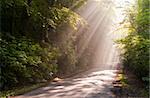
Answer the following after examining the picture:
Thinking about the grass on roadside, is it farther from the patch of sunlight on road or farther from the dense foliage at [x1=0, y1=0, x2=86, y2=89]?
the dense foliage at [x1=0, y1=0, x2=86, y2=89]

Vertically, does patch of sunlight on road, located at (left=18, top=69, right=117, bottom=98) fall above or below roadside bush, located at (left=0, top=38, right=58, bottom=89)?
below

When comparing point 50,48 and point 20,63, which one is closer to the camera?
point 20,63

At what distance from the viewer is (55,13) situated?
2731cm

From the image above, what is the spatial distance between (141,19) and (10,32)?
31.3 feet

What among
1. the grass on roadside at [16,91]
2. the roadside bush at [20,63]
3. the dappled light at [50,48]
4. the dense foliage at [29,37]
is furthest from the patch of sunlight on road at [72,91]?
the dense foliage at [29,37]

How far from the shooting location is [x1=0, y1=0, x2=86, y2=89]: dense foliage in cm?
1959

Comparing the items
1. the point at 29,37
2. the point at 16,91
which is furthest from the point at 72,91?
the point at 29,37

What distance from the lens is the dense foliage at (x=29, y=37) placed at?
1959 centimetres

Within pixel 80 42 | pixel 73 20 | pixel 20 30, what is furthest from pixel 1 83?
pixel 80 42

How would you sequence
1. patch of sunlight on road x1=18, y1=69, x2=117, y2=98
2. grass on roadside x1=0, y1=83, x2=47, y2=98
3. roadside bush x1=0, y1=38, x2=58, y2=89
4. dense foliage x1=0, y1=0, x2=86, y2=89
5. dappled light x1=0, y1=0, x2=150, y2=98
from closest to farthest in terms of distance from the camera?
grass on roadside x1=0, y1=83, x2=47, y2=98 → patch of sunlight on road x1=18, y1=69, x2=117, y2=98 → dappled light x1=0, y1=0, x2=150, y2=98 → roadside bush x1=0, y1=38, x2=58, y2=89 → dense foliage x1=0, y1=0, x2=86, y2=89

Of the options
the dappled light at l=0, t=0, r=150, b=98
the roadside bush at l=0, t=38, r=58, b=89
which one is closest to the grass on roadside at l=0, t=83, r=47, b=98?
the dappled light at l=0, t=0, r=150, b=98

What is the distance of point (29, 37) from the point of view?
84.7 ft

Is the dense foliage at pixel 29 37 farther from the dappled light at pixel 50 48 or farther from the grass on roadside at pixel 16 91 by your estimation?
the grass on roadside at pixel 16 91

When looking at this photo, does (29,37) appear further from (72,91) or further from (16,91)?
(16,91)
